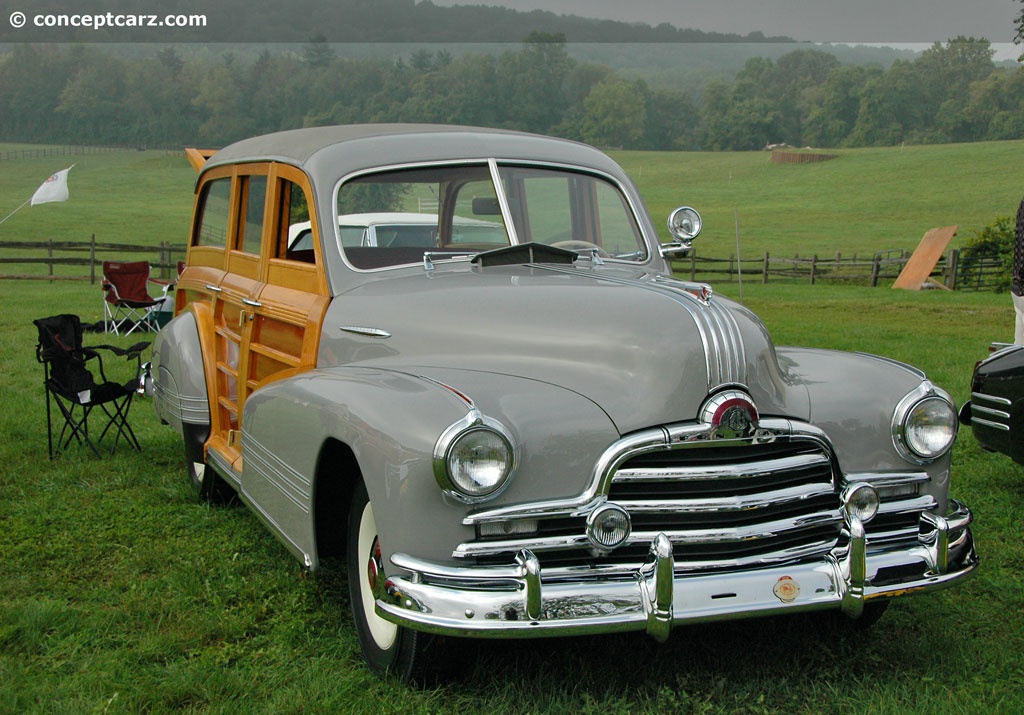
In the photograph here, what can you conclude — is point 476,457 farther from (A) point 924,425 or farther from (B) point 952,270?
(B) point 952,270

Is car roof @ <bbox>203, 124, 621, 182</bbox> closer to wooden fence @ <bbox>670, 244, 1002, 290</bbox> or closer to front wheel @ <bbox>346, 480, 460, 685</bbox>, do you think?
front wheel @ <bbox>346, 480, 460, 685</bbox>

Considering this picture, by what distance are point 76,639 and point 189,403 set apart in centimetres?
179

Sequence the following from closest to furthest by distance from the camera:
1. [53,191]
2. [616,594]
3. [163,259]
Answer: [616,594] → [53,191] → [163,259]

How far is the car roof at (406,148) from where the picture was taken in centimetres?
434

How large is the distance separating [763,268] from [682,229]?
24.1 meters

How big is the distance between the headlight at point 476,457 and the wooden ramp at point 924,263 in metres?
23.8

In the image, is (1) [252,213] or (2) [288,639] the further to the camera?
(1) [252,213]

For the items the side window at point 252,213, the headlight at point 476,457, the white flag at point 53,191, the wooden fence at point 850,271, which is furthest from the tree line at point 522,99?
the headlight at point 476,457

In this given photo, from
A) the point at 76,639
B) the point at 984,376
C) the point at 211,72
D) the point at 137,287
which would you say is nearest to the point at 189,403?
the point at 76,639

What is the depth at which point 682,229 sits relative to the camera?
4.76 meters

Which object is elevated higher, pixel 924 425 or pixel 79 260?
pixel 924 425

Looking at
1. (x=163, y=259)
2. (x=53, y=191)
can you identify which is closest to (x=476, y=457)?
(x=53, y=191)

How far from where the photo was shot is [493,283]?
379 centimetres

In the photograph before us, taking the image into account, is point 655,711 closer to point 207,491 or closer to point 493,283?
point 493,283
